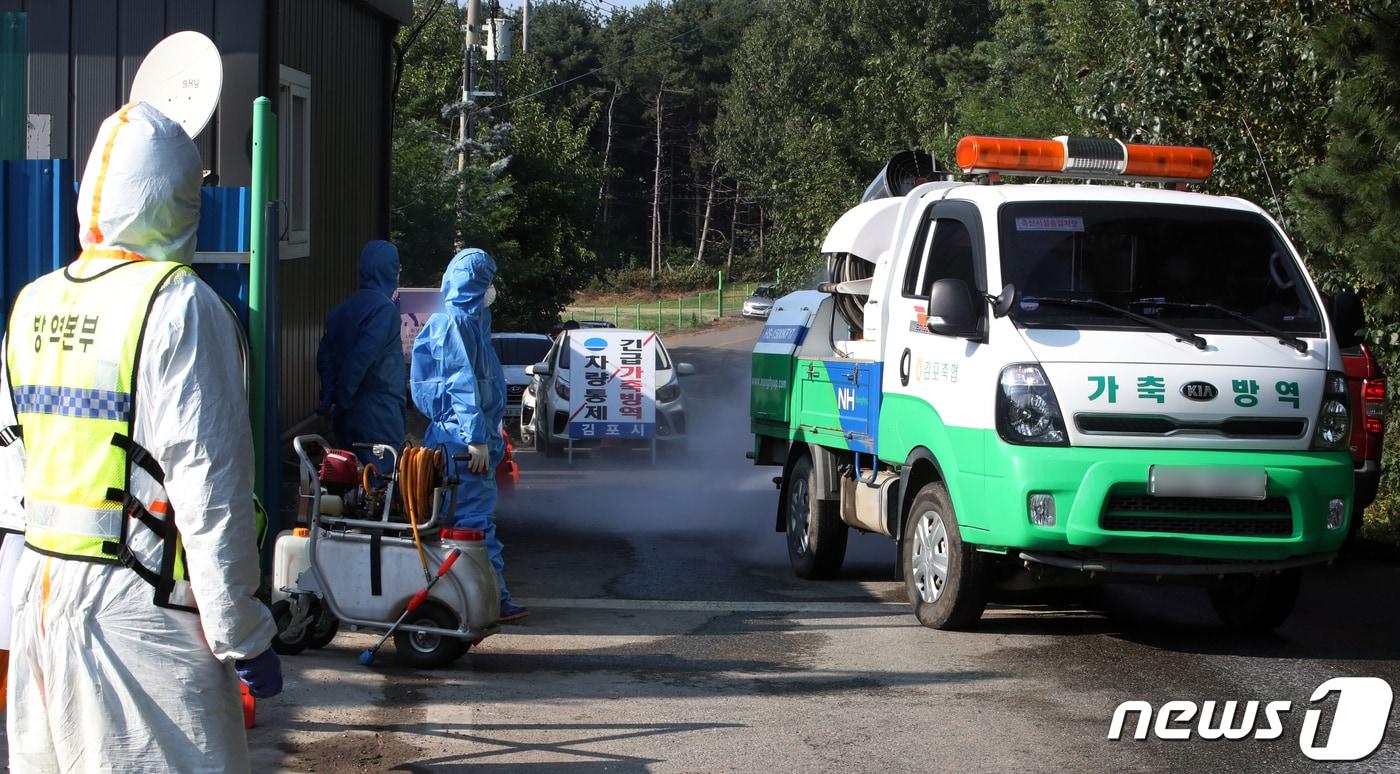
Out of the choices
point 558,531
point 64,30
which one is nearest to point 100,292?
point 64,30

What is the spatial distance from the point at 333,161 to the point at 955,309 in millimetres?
6997

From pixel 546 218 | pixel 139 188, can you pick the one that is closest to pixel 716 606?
pixel 139 188

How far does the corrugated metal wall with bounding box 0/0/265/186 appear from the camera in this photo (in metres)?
9.72

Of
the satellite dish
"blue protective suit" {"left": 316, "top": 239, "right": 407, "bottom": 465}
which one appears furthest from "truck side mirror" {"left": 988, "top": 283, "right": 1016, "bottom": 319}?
the satellite dish

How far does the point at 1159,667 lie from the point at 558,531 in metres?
6.25

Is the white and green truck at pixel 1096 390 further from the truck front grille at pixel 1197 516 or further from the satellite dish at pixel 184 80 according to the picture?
the satellite dish at pixel 184 80

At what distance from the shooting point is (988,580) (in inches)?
307

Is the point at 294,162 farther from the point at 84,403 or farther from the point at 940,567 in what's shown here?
the point at 84,403

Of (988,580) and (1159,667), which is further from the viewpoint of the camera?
(988,580)

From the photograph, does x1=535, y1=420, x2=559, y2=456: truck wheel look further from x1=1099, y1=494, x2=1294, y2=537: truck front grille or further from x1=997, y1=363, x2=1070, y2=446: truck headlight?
x1=1099, y1=494, x2=1294, y2=537: truck front grille

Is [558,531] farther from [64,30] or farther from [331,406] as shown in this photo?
[64,30]

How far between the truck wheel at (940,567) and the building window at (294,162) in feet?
16.6

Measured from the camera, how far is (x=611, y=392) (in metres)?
18.7

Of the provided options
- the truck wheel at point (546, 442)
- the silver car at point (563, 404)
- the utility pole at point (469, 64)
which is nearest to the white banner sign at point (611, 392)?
the silver car at point (563, 404)
